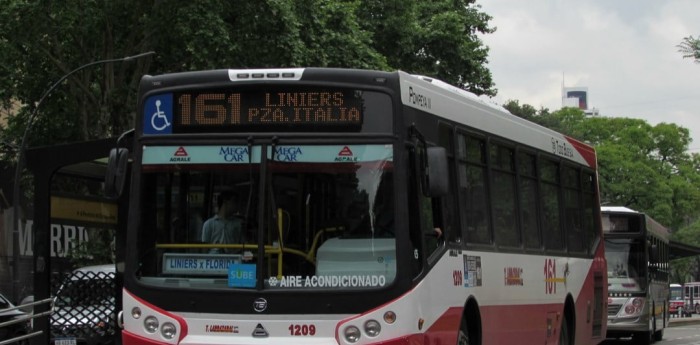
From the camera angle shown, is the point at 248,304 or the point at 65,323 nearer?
the point at 248,304

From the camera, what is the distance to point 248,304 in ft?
26.7

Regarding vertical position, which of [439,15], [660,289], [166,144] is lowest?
[660,289]

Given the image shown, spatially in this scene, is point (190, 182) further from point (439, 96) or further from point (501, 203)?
point (501, 203)

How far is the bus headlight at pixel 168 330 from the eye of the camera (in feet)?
27.3

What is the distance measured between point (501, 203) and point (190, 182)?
384 centimetres

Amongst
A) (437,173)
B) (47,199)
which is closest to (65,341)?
(47,199)

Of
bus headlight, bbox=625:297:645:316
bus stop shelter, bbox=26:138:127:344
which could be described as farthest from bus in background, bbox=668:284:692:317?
bus stop shelter, bbox=26:138:127:344

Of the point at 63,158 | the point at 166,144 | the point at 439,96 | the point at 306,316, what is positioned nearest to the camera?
the point at 306,316

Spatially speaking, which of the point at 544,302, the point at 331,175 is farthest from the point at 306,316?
the point at 544,302

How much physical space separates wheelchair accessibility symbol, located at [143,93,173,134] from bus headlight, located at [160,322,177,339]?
1.55 metres

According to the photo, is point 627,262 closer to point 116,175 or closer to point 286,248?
point 286,248

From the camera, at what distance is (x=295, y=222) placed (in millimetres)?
8203

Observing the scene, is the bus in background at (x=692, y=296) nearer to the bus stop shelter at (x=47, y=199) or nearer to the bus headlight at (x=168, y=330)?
the bus stop shelter at (x=47, y=199)

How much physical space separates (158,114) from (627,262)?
16.1 metres
